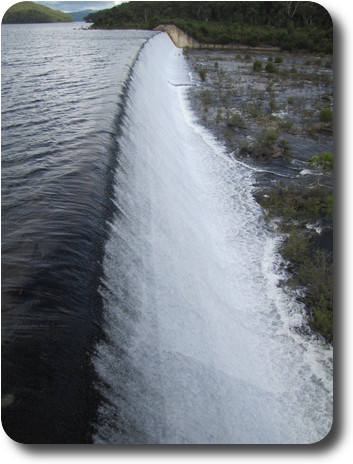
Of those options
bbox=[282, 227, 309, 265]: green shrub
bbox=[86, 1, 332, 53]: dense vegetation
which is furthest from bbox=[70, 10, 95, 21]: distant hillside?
bbox=[282, 227, 309, 265]: green shrub

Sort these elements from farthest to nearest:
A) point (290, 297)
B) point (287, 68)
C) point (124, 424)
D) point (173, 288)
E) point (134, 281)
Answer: point (287, 68) < point (290, 297) < point (173, 288) < point (134, 281) < point (124, 424)

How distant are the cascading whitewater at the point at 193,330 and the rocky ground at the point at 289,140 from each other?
30 centimetres

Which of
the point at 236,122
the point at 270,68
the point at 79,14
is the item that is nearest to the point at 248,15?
the point at 79,14

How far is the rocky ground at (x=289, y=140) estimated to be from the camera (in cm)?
473

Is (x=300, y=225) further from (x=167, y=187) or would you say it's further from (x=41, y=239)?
(x=41, y=239)

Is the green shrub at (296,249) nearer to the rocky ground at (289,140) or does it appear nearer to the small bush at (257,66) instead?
the rocky ground at (289,140)

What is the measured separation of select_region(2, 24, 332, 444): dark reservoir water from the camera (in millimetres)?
2408

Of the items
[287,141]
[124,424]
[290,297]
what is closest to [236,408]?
[124,424]

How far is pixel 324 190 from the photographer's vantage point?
20.7 feet

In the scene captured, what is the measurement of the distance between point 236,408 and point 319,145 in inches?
268

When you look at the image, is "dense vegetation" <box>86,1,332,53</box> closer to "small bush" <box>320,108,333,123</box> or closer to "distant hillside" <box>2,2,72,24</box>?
"distant hillside" <box>2,2,72,24</box>

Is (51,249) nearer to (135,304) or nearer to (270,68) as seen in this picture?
(135,304)

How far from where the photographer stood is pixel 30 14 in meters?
3.42

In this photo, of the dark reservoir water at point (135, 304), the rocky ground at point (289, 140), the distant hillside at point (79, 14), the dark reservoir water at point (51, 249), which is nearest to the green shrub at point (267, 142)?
the rocky ground at point (289, 140)
